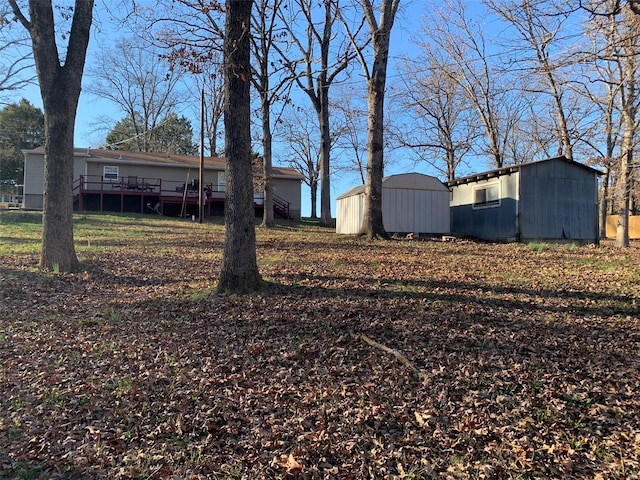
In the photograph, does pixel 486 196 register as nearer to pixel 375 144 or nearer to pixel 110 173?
pixel 375 144

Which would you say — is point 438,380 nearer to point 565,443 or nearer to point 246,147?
point 565,443

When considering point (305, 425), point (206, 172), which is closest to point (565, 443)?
point (305, 425)

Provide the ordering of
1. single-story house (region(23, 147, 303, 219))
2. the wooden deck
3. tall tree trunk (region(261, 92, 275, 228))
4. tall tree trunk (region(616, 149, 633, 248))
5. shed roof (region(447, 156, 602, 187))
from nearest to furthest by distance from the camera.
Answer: tall tree trunk (region(616, 149, 633, 248)) < shed roof (region(447, 156, 602, 187)) < tall tree trunk (region(261, 92, 275, 228)) < the wooden deck < single-story house (region(23, 147, 303, 219))

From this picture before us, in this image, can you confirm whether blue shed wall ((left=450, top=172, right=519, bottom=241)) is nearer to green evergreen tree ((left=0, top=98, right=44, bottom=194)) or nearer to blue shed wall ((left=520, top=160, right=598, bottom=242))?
blue shed wall ((left=520, top=160, right=598, bottom=242))

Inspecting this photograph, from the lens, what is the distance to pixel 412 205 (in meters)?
18.5

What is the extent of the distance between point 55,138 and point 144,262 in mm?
3007

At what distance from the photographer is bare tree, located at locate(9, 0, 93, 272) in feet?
26.9

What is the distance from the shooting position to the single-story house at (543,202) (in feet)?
53.2

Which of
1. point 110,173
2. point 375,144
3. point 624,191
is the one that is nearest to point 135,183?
point 110,173

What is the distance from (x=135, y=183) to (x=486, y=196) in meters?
19.9

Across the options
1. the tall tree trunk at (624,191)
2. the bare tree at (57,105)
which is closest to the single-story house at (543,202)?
the tall tree trunk at (624,191)

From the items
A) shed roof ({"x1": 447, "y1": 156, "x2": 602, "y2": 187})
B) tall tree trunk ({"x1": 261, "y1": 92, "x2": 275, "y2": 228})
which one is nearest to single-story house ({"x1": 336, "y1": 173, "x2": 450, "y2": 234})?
shed roof ({"x1": 447, "y1": 156, "x2": 602, "y2": 187})

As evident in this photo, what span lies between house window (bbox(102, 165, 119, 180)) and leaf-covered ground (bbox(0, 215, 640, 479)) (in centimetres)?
2131

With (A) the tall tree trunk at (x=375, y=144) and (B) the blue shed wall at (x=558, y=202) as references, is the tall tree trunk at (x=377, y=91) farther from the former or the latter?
(B) the blue shed wall at (x=558, y=202)
